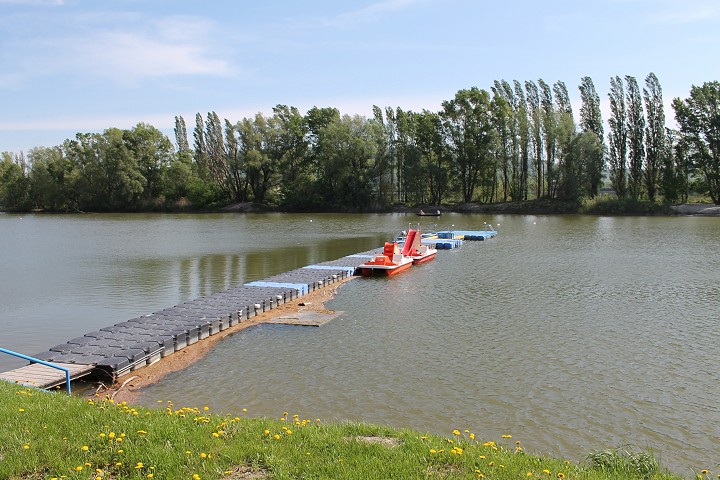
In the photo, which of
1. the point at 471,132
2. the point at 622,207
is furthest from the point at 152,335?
the point at 471,132

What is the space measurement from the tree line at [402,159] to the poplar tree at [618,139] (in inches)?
5.6

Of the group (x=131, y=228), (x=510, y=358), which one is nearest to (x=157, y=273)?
(x=510, y=358)

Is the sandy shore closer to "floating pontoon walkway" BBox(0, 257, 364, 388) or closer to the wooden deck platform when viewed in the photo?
"floating pontoon walkway" BBox(0, 257, 364, 388)

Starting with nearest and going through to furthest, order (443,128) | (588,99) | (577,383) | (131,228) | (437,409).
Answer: (437,409) → (577,383) → (131,228) → (588,99) → (443,128)

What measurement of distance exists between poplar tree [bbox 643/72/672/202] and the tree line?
0.14m

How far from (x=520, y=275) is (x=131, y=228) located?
45.6 meters

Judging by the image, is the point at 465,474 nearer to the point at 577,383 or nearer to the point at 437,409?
the point at 437,409

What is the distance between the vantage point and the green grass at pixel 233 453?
6340 millimetres

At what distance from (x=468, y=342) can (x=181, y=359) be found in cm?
794

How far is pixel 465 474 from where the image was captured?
6379 mm

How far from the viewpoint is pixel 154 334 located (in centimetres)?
1605

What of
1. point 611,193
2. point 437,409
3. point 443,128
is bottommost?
point 437,409

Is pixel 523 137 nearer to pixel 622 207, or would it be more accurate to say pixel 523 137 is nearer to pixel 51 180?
pixel 622 207

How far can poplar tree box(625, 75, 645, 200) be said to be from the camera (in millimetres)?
78438
